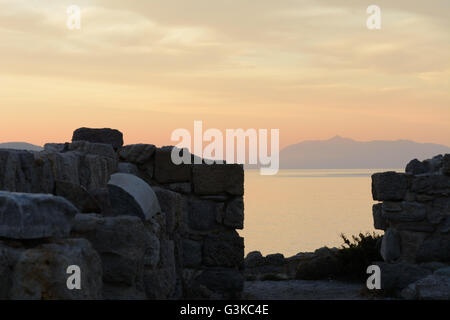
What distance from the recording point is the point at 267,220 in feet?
111

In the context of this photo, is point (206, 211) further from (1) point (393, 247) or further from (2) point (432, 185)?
(2) point (432, 185)

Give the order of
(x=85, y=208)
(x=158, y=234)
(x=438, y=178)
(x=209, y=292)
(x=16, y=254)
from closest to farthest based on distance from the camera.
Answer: (x=16, y=254)
(x=85, y=208)
(x=158, y=234)
(x=209, y=292)
(x=438, y=178)

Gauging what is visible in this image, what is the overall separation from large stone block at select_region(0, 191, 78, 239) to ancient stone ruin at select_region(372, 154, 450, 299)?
6309 mm

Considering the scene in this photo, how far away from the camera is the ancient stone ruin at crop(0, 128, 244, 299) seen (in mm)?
3172

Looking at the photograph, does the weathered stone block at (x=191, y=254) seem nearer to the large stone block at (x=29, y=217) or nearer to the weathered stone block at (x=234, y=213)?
the weathered stone block at (x=234, y=213)

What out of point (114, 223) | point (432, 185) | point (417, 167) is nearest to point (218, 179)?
point (432, 185)

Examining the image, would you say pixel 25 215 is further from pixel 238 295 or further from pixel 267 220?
pixel 267 220

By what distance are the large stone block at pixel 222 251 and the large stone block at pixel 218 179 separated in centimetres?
54

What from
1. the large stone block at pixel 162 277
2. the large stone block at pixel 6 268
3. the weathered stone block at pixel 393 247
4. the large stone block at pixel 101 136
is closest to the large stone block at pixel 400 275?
the weathered stone block at pixel 393 247

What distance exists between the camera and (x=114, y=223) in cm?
372

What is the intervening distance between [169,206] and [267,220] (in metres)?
28.5

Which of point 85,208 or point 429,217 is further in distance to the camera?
point 429,217

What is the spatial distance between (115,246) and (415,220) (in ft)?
21.2
